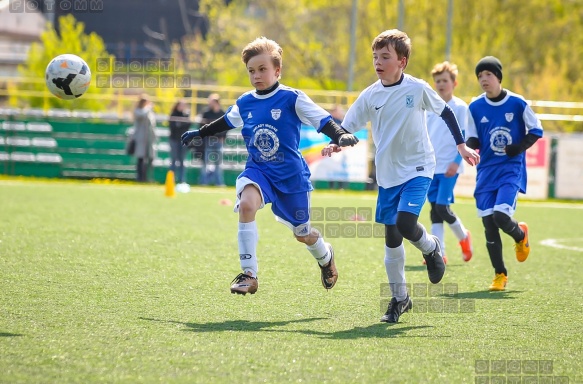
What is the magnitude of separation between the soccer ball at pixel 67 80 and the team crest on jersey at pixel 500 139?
3.54 m

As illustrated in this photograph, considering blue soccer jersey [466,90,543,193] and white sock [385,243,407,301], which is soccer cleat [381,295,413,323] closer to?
white sock [385,243,407,301]

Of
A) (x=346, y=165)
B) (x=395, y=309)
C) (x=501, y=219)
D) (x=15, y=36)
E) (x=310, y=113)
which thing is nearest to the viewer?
(x=395, y=309)

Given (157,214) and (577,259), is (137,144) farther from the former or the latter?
(577,259)

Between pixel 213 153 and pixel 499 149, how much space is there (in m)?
13.1

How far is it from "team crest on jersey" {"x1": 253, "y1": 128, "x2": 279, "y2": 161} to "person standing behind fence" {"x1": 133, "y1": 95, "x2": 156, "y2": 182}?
13529 millimetres

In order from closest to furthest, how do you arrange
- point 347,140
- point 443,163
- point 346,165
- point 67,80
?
1. point 347,140
2. point 67,80
3. point 443,163
4. point 346,165

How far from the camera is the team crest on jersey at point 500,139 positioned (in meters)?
7.98

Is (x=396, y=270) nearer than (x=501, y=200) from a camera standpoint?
Yes

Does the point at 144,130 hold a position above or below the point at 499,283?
above

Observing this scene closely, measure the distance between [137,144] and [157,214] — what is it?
7.09 m

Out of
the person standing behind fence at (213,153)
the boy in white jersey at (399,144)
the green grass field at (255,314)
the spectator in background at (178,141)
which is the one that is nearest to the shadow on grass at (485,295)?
the green grass field at (255,314)

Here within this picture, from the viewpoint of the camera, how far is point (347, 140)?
20.1ft

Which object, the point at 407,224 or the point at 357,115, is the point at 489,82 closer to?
the point at 357,115

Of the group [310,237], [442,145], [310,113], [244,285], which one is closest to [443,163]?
[442,145]
